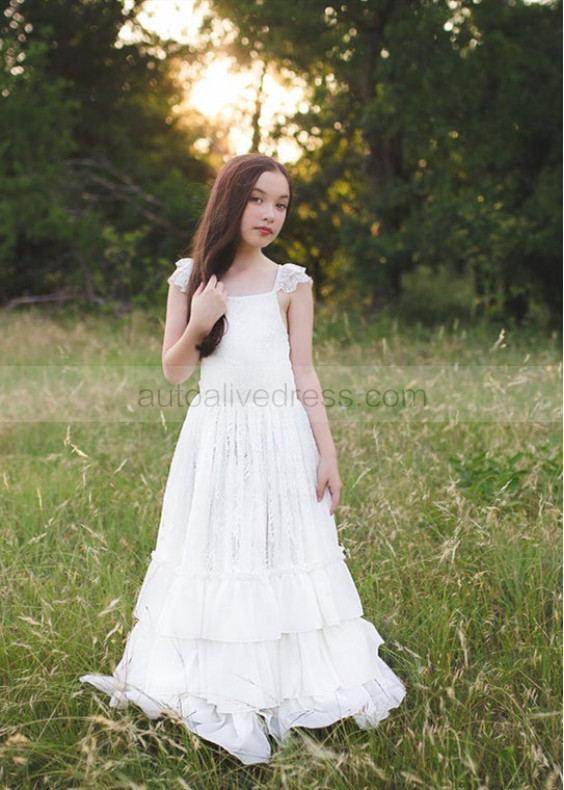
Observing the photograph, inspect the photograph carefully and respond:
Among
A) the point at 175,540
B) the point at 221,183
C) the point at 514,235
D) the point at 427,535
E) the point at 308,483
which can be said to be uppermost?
the point at 514,235

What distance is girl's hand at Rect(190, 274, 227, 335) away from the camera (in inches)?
83.0

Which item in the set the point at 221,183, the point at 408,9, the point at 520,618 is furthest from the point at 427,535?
the point at 408,9

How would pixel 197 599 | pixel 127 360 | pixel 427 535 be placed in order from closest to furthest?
pixel 197 599 → pixel 427 535 → pixel 127 360

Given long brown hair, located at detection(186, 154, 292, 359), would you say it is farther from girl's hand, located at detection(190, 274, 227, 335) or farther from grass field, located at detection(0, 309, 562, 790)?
grass field, located at detection(0, 309, 562, 790)

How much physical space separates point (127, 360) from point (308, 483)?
4.33m

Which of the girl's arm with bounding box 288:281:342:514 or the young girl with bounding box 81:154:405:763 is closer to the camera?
the young girl with bounding box 81:154:405:763

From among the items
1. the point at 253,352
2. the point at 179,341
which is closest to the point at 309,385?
the point at 253,352

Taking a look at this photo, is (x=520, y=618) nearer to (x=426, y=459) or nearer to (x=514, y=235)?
(x=426, y=459)

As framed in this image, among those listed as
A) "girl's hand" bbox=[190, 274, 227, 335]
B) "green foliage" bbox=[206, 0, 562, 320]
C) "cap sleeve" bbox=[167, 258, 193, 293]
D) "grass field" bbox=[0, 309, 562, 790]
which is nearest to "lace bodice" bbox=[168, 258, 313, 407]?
"cap sleeve" bbox=[167, 258, 193, 293]

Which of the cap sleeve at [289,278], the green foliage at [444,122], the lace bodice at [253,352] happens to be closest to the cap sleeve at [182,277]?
the lace bodice at [253,352]

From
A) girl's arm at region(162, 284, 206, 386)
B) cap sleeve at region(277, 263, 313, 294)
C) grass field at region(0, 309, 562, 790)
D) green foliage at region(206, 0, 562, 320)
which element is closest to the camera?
grass field at region(0, 309, 562, 790)

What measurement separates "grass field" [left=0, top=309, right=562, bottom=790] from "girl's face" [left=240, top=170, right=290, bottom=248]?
1171 millimetres

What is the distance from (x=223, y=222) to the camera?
7.29 ft

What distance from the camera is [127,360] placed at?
634 centimetres
